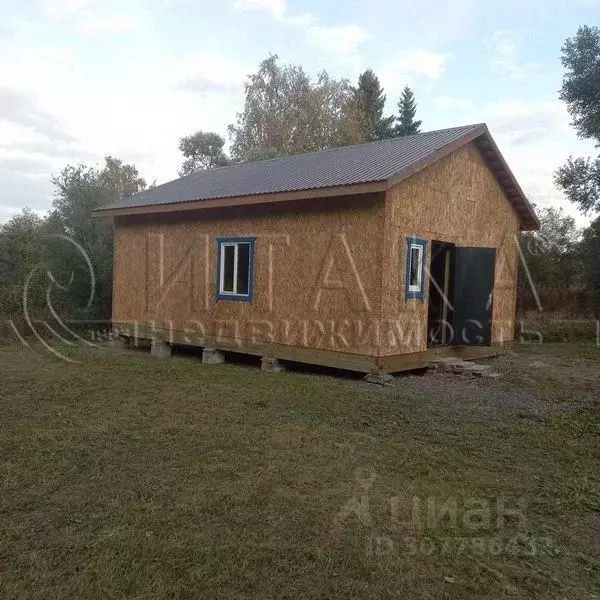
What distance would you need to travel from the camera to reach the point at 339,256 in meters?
9.09

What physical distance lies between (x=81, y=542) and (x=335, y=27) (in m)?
18.6

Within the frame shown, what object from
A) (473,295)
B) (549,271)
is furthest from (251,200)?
(549,271)

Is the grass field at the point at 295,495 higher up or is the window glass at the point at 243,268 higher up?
the window glass at the point at 243,268

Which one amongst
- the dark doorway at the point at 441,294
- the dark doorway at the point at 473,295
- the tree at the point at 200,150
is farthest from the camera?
the tree at the point at 200,150

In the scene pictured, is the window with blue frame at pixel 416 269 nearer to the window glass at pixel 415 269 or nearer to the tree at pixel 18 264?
the window glass at pixel 415 269

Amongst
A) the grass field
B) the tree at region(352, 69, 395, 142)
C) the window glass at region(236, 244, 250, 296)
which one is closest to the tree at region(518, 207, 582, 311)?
the window glass at region(236, 244, 250, 296)

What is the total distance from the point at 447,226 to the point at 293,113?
23.2 metres

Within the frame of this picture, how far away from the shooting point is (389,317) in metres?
8.73

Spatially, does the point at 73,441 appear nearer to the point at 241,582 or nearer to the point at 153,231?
the point at 241,582

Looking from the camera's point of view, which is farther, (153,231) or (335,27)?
(335,27)

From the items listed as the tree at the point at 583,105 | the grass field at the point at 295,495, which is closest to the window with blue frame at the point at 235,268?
the grass field at the point at 295,495

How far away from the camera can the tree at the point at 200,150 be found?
3953 cm

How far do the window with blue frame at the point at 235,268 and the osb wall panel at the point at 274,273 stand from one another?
13cm

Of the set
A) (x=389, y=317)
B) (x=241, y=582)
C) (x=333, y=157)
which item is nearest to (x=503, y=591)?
(x=241, y=582)
